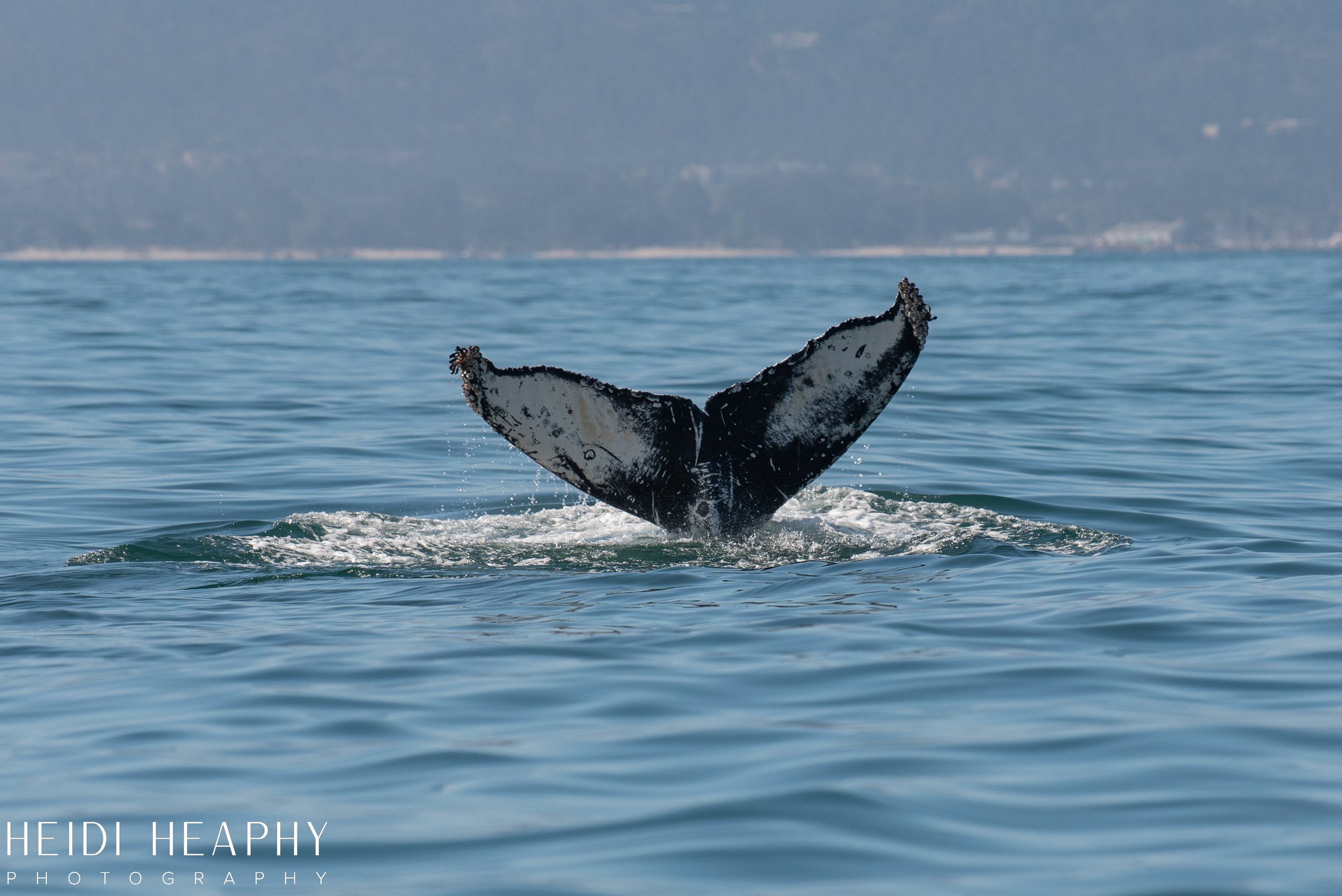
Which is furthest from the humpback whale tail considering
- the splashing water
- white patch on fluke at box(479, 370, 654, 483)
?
the splashing water

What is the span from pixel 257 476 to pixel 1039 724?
839 cm

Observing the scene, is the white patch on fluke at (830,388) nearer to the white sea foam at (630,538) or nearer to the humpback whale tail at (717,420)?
the humpback whale tail at (717,420)

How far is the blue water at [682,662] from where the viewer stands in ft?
14.8

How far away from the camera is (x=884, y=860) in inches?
173

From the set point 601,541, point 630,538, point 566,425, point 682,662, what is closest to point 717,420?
point 566,425

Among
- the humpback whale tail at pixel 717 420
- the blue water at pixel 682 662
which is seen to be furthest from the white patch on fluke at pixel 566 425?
the blue water at pixel 682 662

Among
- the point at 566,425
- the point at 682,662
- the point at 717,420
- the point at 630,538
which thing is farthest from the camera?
the point at 630,538

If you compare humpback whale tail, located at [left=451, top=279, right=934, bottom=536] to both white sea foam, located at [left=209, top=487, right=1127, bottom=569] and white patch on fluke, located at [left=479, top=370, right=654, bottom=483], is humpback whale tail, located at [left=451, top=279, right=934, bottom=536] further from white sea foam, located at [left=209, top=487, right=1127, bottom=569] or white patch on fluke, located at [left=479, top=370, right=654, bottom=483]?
white sea foam, located at [left=209, top=487, right=1127, bottom=569]

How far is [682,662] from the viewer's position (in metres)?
6.59

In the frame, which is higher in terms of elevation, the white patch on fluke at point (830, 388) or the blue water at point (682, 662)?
the white patch on fluke at point (830, 388)

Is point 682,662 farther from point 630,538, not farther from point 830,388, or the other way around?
point 630,538

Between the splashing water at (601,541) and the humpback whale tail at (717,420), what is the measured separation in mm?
346

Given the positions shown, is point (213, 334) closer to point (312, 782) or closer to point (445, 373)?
point (445, 373)

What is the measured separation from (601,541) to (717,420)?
51.2 inches
